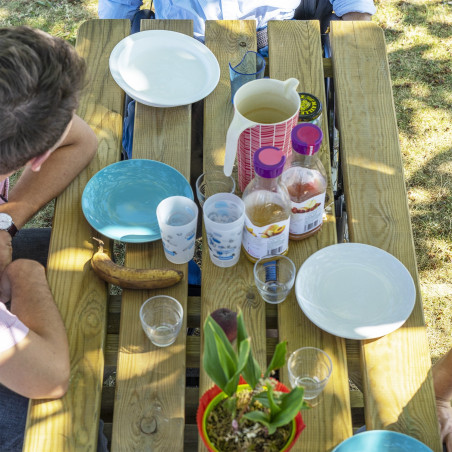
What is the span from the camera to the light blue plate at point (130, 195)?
172 centimetres

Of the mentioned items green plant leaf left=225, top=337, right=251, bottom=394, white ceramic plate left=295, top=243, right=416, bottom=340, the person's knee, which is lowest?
white ceramic plate left=295, top=243, right=416, bottom=340

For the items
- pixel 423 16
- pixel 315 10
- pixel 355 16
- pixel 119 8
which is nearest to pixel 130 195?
pixel 119 8

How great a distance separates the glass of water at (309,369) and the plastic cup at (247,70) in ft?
3.00

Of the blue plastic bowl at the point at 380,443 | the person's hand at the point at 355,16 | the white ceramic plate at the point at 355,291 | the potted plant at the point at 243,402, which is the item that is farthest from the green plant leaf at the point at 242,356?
the person's hand at the point at 355,16

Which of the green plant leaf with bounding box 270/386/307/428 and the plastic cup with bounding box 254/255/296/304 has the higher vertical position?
the green plant leaf with bounding box 270/386/307/428

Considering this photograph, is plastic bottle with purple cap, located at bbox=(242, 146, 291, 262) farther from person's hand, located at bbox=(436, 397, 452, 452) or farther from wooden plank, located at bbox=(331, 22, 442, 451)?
person's hand, located at bbox=(436, 397, 452, 452)

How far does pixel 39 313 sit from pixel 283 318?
62 centimetres

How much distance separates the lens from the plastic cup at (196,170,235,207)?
5.92 feet

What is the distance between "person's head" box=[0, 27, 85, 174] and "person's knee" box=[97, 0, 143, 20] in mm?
1259

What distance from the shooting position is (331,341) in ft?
5.01

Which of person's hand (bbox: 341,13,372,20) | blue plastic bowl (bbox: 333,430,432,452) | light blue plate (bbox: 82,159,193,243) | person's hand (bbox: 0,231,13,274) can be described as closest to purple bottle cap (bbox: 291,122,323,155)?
light blue plate (bbox: 82,159,193,243)

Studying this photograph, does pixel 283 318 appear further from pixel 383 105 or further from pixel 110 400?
pixel 383 105

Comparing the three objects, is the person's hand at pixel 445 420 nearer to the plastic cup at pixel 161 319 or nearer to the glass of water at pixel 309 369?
the glass of water at pixel 309 369

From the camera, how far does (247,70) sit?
2.02 meters
